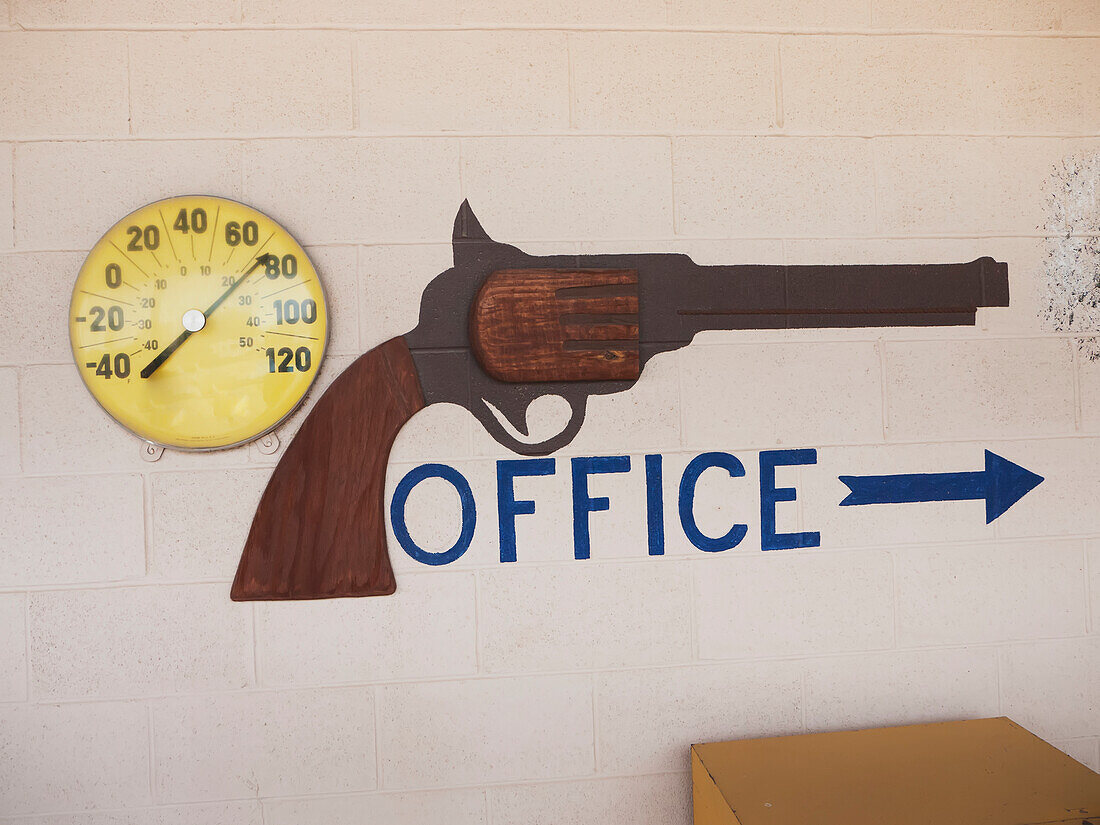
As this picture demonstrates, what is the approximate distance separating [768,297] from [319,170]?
2.81 ft

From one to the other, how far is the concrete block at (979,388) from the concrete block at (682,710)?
55 centimetres

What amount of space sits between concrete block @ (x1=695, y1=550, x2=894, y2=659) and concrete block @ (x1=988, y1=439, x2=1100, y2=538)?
290mm

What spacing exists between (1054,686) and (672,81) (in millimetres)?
1392

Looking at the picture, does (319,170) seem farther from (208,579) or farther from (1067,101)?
(1067,101)

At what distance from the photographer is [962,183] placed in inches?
55.8

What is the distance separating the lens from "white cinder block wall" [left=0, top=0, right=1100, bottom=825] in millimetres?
1273

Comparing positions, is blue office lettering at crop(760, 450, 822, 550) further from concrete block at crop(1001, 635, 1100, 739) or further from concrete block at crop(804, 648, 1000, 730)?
concrete block at crop(1001, 635, 1100, 739)

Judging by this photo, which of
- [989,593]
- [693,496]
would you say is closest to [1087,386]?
[989,593]

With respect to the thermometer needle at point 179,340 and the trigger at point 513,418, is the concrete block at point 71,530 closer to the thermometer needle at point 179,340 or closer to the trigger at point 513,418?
the thermometer needle at point 179,340

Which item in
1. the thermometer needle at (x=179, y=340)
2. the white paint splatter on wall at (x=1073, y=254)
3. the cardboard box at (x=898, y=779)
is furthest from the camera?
the white paint splatter on wall at (x=1073, y=254)

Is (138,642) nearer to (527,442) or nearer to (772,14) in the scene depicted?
(527,442)

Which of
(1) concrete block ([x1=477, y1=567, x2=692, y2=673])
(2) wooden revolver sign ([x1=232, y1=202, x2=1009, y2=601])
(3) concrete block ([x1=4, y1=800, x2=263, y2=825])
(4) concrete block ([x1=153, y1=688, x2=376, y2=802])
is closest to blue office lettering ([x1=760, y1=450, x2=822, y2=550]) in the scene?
(1) concrete block ([x1=477, y1=567, x2=692, y2=673])

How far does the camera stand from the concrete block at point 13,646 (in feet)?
4.16

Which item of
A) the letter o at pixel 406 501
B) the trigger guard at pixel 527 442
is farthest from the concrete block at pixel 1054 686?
the letter o at pixel 406 501
